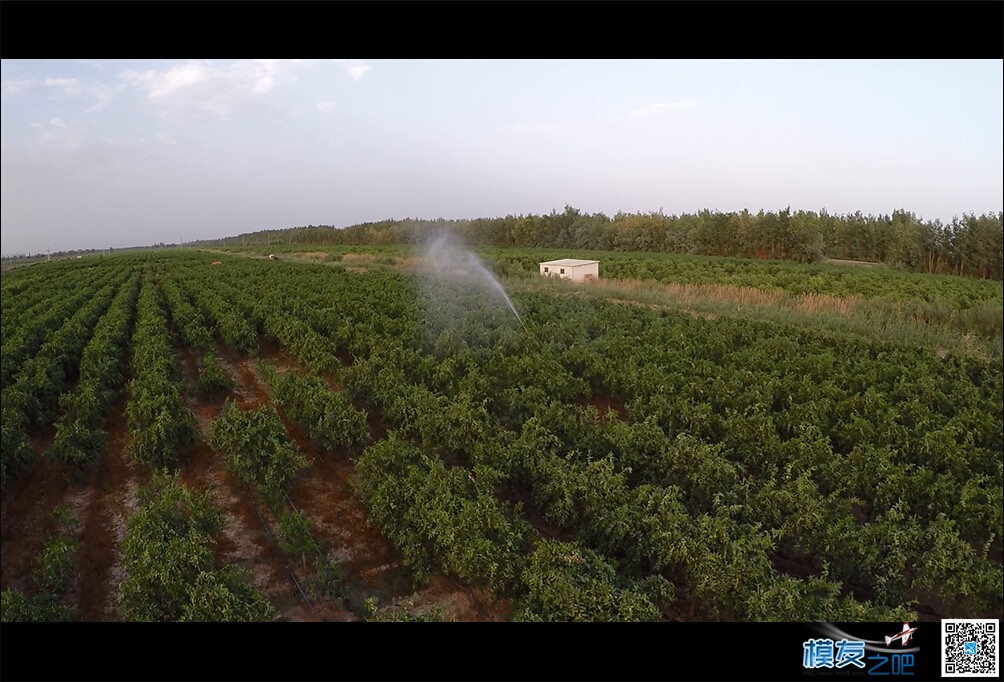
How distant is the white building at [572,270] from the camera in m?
27.3

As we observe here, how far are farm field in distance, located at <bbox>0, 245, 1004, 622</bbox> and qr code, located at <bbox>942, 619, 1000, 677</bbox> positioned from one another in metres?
0.43

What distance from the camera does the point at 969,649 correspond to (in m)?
4.31

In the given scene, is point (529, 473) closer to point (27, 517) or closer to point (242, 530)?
point (242, 530)

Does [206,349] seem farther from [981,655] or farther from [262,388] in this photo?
[981,655]

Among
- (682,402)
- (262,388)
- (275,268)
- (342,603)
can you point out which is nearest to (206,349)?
(262,388)

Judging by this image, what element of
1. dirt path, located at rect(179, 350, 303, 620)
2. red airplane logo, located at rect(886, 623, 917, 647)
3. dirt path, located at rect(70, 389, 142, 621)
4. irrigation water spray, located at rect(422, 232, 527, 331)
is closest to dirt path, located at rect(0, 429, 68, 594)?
dirt path, located at rect(70, 389, 142, 621)

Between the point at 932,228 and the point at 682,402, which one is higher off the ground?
the point at 932,228

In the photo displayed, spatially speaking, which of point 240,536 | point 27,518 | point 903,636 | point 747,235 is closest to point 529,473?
point 240,536

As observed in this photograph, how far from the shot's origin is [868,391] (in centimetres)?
880

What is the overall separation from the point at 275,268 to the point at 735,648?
32879 mm

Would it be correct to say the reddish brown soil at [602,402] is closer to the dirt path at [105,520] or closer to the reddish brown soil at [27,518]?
the dirt path at [105,520]

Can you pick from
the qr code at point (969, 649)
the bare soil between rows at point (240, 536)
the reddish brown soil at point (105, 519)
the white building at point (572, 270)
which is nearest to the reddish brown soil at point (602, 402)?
the bare soil between rows at point (240, 536)

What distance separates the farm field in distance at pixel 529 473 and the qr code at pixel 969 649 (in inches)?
16.9

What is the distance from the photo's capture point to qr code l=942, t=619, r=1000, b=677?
425 cm
